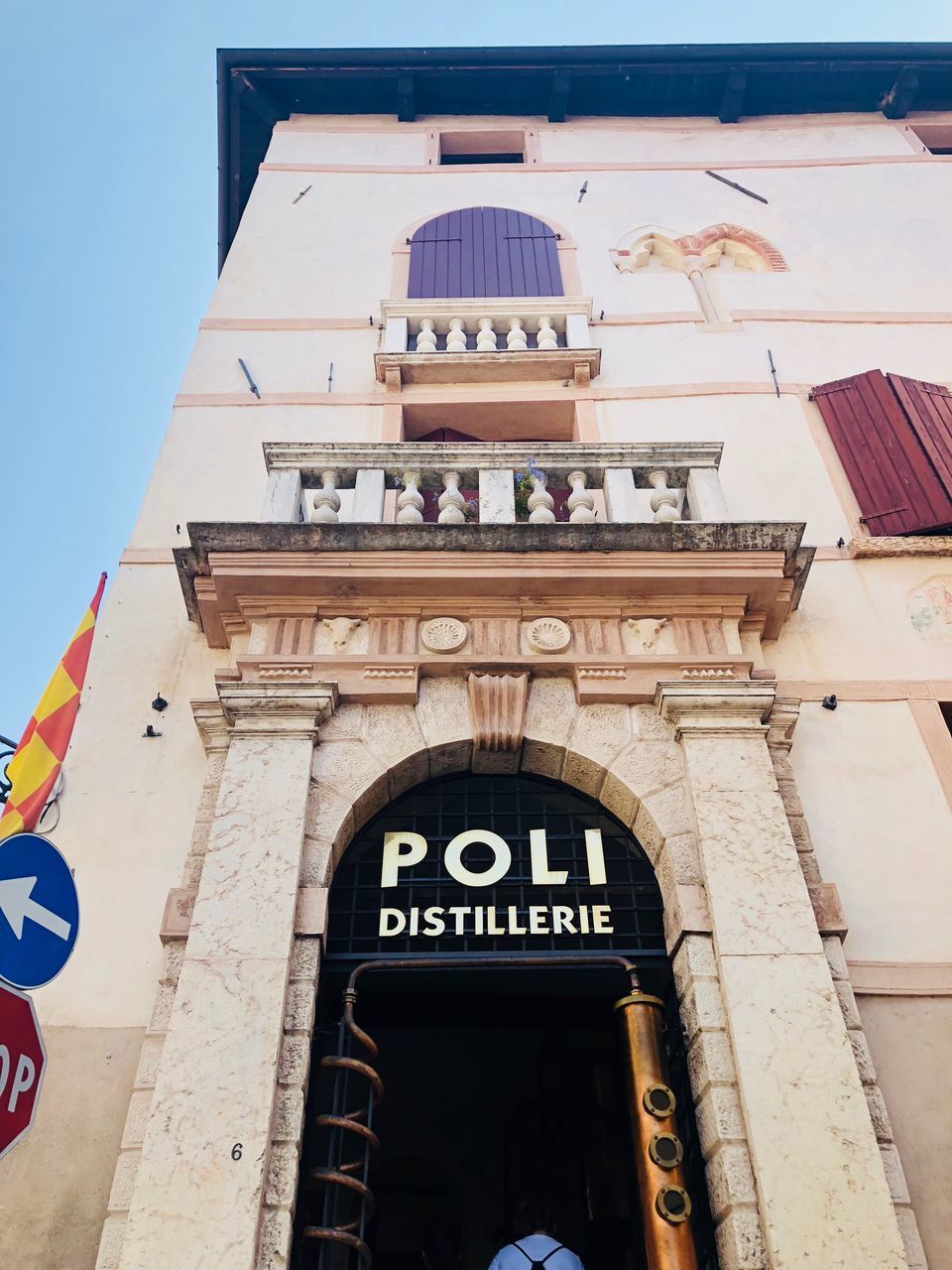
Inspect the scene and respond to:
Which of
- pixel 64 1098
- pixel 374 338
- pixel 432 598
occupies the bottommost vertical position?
pixel 64 1098

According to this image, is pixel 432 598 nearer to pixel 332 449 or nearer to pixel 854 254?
pixel 332 449

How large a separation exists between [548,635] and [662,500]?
1.54 m

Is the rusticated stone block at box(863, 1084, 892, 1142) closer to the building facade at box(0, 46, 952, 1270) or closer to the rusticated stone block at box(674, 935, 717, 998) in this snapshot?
the building facade at box(0, 46, 952, 1270)

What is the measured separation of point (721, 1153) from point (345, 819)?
2691 mm

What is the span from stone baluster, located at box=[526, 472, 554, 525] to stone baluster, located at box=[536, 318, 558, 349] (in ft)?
10.2

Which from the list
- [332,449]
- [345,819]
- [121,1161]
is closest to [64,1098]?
[121,1161]

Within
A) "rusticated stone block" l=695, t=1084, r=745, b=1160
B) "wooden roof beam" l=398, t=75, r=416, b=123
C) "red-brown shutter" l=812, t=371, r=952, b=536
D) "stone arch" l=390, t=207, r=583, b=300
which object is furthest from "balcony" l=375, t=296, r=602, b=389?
"rusticated stone block" l=695, t=1084, r=745, b=1160

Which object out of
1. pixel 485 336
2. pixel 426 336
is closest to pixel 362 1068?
pixel 426 336

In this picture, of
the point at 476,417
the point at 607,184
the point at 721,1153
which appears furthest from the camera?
A: the point at 607,184

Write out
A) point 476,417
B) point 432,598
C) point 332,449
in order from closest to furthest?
point 432,598 → point 332,449 → point 476,417

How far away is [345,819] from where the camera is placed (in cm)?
633

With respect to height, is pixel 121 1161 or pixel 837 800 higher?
pixel 837 800

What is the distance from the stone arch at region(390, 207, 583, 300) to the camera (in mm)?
11969

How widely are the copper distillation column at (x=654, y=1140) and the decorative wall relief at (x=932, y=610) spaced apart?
12.6ft
